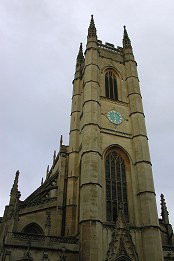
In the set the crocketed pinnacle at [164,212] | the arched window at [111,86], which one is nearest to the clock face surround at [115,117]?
the arched window at [111,86]

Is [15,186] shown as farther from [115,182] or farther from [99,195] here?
[115,182]

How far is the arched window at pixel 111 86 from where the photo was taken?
3008 centimetres

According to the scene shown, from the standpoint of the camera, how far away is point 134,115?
28.3 meters

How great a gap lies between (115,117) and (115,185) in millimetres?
6797

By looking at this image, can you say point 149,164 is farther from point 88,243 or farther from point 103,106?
point 88,243

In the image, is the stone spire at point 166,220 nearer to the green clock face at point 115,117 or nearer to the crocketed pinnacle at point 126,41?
the green clock face at point 115,117

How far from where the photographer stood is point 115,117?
27.9m

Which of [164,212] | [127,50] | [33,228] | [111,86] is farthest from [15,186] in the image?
[127,50]

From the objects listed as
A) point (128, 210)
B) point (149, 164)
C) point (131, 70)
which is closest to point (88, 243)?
point (128, 210)

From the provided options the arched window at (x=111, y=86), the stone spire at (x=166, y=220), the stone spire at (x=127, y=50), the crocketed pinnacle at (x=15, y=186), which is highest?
the stone spire at (x=127, y=50)

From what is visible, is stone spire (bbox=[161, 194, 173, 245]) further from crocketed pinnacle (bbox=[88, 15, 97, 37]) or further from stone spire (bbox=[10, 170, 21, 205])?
crocketed pinnacle (bbox=[88, 15, 97, 37])

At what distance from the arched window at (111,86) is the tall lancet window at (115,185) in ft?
22.2

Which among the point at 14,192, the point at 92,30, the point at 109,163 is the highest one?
the point at 92,30

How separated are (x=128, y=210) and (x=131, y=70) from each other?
50.1 ft
